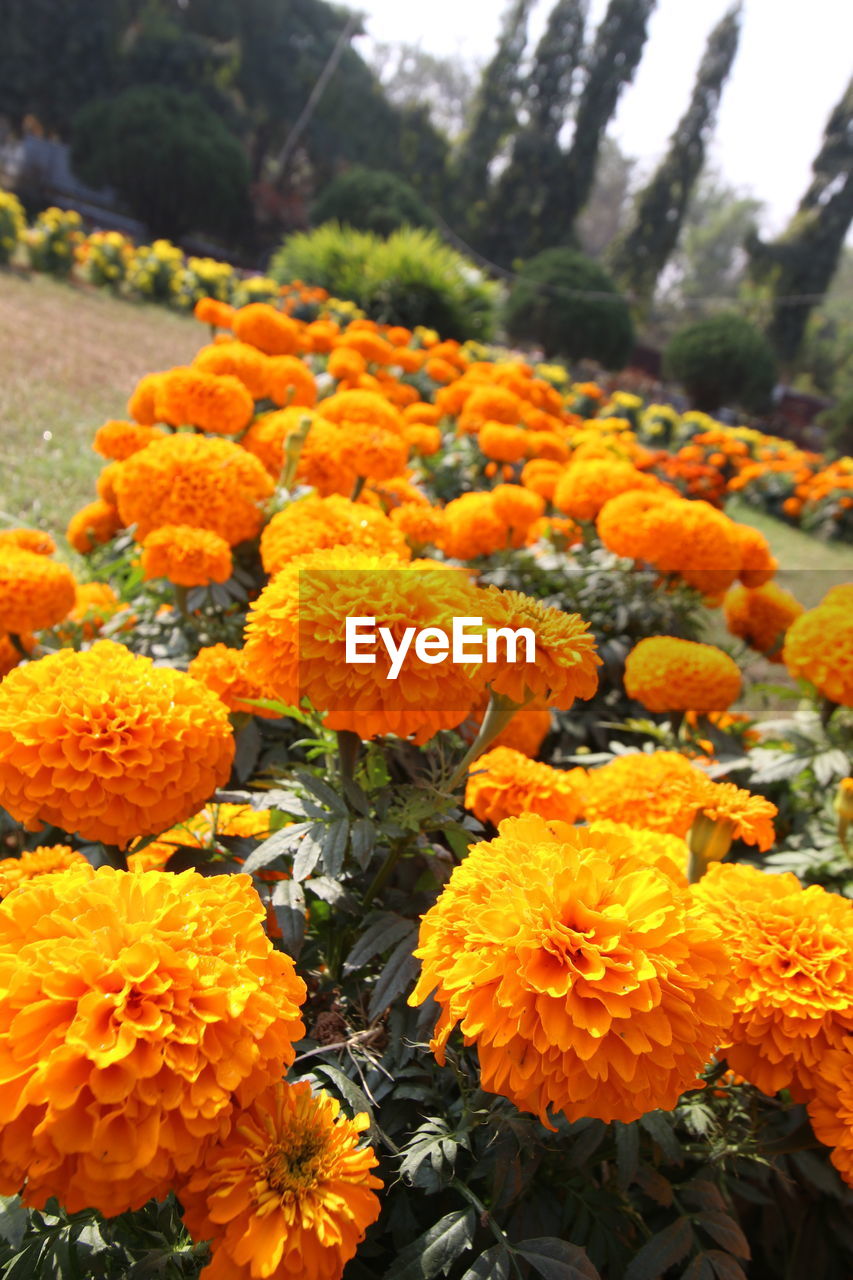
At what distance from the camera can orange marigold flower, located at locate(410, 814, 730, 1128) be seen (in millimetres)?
773

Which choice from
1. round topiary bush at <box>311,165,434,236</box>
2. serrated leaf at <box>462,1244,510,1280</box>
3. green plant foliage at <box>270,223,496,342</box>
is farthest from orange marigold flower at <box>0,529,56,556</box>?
round topiary bush at <box>311,165,434,236</box>

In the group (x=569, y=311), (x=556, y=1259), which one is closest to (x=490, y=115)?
(x=569, y=311)

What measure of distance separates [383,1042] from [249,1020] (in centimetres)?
45

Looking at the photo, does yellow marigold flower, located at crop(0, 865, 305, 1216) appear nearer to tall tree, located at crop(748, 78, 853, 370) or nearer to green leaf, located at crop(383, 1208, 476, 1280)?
green leaf, located at crop(383, 1208, 476, 1280)

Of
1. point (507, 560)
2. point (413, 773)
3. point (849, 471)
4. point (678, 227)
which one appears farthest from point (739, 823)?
point (678, 227)

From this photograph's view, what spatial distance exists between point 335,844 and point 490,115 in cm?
3422

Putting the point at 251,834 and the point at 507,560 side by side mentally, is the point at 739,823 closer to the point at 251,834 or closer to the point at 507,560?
the point at 251,834

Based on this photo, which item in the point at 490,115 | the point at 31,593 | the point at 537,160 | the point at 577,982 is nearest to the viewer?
the point at 577,982

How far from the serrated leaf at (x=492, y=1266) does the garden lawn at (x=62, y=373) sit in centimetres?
352

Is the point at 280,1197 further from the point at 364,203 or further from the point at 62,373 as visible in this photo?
the point at 364,203

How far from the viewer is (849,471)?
464 inches

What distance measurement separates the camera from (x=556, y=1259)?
92 centimetres

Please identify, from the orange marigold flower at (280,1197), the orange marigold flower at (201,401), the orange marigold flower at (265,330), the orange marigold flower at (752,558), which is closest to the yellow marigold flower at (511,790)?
the orange marigold flower at (280,1197)

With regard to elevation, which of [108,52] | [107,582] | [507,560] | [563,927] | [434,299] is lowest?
[107,582]
